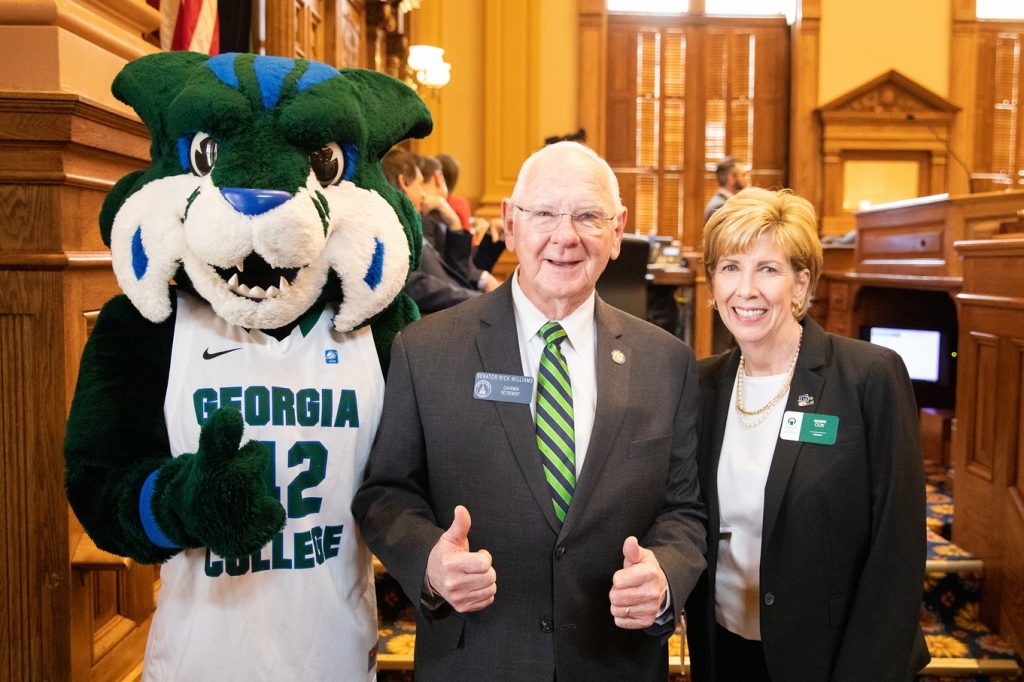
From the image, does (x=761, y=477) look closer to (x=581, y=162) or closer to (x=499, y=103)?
(x=581, y=162)

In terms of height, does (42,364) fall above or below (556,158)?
below

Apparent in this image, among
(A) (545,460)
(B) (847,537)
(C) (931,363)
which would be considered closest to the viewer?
(A) (545,460)

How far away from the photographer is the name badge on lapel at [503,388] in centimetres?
161

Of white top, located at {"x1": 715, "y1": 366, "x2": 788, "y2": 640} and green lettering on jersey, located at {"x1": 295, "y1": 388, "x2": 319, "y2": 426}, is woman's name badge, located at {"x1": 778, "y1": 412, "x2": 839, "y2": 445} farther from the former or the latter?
green lettering on jersey, located at {"x1": 295, "y1": 388, "x2": 319, "y2": 426}

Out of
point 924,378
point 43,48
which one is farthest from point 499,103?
point 43,48

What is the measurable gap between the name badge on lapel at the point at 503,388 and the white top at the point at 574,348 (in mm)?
37

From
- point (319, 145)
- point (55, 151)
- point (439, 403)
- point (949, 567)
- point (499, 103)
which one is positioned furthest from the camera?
point (499, 103)

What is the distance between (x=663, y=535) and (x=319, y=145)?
905 mm

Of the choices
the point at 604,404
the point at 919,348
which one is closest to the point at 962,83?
the point at 919,348

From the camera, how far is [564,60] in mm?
10031

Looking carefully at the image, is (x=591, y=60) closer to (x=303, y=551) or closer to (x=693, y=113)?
(x=693, y=113)

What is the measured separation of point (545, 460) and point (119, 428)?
72cm

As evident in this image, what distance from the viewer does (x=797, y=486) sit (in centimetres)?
181

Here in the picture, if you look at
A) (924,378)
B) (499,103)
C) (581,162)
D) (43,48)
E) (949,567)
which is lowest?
(949,567)
